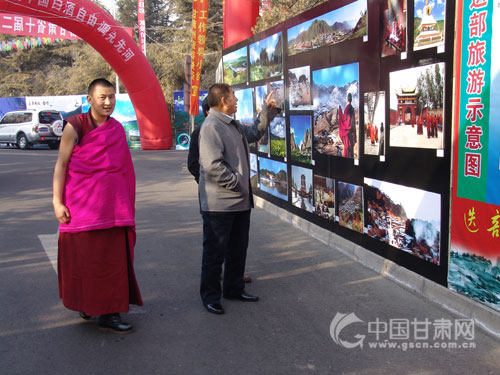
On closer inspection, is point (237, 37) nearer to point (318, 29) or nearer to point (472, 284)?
point (318, 29)

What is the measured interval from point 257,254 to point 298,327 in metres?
2.22

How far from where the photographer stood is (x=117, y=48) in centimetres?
1730

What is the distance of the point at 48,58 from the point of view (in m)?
44.1

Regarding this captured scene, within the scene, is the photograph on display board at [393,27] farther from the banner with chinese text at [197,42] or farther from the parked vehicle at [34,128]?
the parked vehicle at [34,128]

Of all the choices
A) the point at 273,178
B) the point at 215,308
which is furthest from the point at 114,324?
the point at 273,178

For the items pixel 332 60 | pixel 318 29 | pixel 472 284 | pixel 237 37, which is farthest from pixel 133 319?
pixel 237 37

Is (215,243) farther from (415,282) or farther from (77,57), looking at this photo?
(77,57)

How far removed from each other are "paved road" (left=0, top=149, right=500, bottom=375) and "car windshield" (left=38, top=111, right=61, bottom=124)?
1958 cm

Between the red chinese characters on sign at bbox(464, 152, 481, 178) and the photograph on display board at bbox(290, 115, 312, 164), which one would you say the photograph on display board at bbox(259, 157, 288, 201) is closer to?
the photograph on display board at bbox(290, 115, 312, 164)

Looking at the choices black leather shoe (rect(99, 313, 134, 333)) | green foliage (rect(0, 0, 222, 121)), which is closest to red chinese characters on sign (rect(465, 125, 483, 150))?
black leather shoe (rect(99, 313, 134, 333))

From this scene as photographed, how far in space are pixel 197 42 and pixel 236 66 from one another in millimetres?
4907

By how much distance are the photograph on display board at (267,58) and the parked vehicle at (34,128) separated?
18089 millimetres

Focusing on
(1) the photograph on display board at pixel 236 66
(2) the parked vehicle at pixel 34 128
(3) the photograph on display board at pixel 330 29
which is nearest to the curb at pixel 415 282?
(3) the photograph on display board at pixel 330 29

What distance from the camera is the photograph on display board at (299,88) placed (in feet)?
22.5
